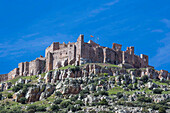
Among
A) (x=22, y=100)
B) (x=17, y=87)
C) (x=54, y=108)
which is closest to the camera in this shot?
(x=54, y=108)

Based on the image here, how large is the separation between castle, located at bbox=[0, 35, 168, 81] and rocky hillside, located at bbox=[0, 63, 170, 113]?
4543mm

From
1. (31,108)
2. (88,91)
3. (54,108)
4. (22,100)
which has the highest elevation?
(88,91)

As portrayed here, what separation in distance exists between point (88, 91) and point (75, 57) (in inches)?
814

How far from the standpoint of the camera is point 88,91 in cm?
10794

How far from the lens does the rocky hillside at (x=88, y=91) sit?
9531 centimetres

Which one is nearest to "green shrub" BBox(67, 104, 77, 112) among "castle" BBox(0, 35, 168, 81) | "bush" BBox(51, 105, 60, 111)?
"bush" BBox(51, 105, 60, 111)

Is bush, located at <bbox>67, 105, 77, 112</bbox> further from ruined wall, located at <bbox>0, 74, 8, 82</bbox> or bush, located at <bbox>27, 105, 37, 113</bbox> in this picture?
ruined wall, located at <bbox>0, 74, 8, 82</bbox>

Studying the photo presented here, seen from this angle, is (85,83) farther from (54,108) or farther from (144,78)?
(54,108)

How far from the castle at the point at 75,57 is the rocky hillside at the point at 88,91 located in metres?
4.54

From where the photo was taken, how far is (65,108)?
97312mm

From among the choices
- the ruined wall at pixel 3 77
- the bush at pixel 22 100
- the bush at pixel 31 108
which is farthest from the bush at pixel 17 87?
the ruined wall at pixel 3 77

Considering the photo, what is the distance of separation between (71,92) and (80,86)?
2846mm

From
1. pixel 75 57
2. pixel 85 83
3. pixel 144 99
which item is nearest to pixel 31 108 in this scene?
pixel 85 83

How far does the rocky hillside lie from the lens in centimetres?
9531
